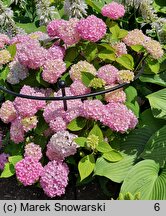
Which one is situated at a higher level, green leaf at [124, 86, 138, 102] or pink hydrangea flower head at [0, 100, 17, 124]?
green leaf at [124, 86, 138, 102]

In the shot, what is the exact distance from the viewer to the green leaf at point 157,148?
95.7 inches

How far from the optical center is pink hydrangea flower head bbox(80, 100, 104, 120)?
7.60 feet

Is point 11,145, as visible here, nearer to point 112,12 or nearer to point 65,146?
point 65,146

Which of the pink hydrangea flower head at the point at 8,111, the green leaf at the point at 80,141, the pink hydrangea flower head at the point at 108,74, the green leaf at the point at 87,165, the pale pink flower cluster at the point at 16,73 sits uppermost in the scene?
the pink hydrangea flower head at the point at 108,74

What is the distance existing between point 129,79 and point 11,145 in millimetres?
882

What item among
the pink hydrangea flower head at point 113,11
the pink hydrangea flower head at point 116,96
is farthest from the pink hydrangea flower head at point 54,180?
the pink hydrangea flower head at point 113,11

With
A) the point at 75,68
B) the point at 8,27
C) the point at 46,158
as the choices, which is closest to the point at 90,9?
the point at 8,27

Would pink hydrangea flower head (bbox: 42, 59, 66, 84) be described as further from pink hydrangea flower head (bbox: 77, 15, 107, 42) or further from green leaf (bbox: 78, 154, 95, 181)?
green leaf (bbox: 78, 154, 95, 181)

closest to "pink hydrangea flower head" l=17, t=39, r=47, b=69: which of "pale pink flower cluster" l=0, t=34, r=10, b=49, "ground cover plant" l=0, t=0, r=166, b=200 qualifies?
"ground cover plant" l=0, t=0, r=166, b=200

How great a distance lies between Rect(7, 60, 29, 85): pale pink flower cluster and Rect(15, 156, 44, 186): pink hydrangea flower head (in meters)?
0.51

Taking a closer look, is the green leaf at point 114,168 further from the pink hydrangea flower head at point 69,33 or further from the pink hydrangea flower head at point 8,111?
the pink hydrangea flower head at point 69,33

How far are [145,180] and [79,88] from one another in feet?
2.00

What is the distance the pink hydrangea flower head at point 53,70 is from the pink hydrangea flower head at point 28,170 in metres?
0.46

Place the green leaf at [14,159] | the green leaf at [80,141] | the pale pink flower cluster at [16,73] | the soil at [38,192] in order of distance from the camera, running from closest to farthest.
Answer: the green leaf at [80,141] → the green leaf at [14,159] → the pale pink flower cluster at [16,73] → the soil at [38,192]
